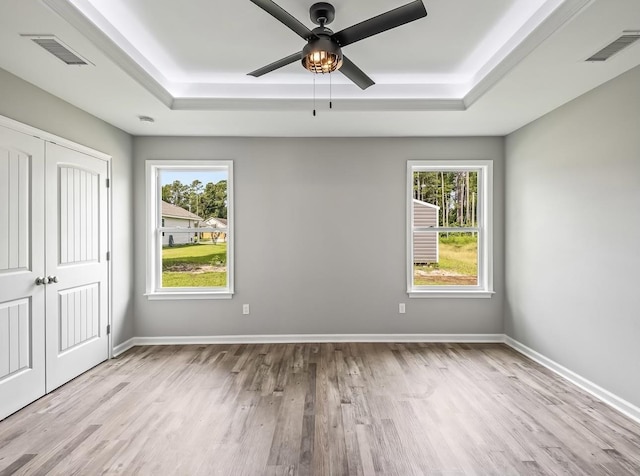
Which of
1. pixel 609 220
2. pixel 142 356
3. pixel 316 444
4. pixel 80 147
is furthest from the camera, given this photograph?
pixel 142 356

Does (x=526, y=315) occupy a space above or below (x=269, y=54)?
below

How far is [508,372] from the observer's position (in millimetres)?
3584

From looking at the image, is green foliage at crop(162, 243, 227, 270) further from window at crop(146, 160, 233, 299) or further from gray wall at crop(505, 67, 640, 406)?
gray wall at crop(505, 67, 640, 406)

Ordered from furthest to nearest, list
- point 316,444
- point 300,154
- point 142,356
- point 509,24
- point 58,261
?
point 300,154 → point 142,356 → point 58,261 → point 509,24 → point 316,444

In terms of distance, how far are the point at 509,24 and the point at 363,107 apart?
1.36 metres

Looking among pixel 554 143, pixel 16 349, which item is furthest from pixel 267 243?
pixel 554 143

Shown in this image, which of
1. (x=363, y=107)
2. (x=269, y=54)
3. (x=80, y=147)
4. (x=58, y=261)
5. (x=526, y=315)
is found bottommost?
(x=526, y=315)

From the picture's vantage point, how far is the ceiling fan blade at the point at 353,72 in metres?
2.43

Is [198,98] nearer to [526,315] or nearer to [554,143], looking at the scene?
[554,143]

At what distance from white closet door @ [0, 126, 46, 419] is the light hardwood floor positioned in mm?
263

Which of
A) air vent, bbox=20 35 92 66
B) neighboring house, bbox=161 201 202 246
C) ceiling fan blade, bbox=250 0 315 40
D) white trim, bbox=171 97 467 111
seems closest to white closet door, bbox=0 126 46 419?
air vent, bbox=20 35 92 66

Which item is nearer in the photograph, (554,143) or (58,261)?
(58,261)

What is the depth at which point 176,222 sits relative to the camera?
464 cm

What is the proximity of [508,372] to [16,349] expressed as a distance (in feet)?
14.1
